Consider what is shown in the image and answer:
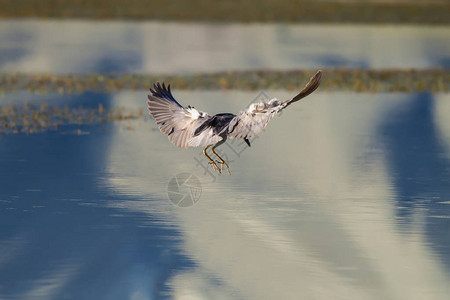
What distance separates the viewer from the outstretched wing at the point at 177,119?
9.76m

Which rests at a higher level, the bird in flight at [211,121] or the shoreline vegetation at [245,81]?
the shoreline vegetation at [245,81]

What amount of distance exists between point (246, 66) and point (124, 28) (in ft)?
55.5

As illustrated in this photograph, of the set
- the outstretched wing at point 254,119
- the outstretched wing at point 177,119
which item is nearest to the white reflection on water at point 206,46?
the outstretched wing at point 177,119

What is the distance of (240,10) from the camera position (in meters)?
50.1

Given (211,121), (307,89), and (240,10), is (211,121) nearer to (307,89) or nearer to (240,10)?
(307,89)

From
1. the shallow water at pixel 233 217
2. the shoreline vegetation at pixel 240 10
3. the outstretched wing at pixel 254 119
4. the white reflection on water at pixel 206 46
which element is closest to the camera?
the shallow water at pixel 233 217

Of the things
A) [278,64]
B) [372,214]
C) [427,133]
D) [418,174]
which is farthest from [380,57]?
[372,214]

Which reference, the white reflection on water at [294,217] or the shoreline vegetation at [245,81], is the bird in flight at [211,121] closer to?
the white reflection on water at [294,217]

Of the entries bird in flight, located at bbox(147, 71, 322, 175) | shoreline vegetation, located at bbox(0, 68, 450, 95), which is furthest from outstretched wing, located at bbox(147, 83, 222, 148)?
shoreline vegetation, located at bbox(0, 68, 450, 95)

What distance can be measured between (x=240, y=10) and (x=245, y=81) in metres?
28.6

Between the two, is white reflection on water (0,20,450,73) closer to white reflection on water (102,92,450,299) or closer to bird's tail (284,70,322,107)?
white reflection on water (102,92,450,299)

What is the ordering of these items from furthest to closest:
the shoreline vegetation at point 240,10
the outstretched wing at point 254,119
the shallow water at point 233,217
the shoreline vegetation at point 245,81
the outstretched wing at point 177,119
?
1. the shoreline vegetation at point 240,10
2. the shoreline vegetation at point 245,81
3. the outstretched wing at point 177,119
4. the outstretched wing at point 254,119
5. the shallow water at point 233,217

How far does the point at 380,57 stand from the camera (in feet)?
94.3

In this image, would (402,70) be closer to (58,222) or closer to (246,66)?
(246,66)
